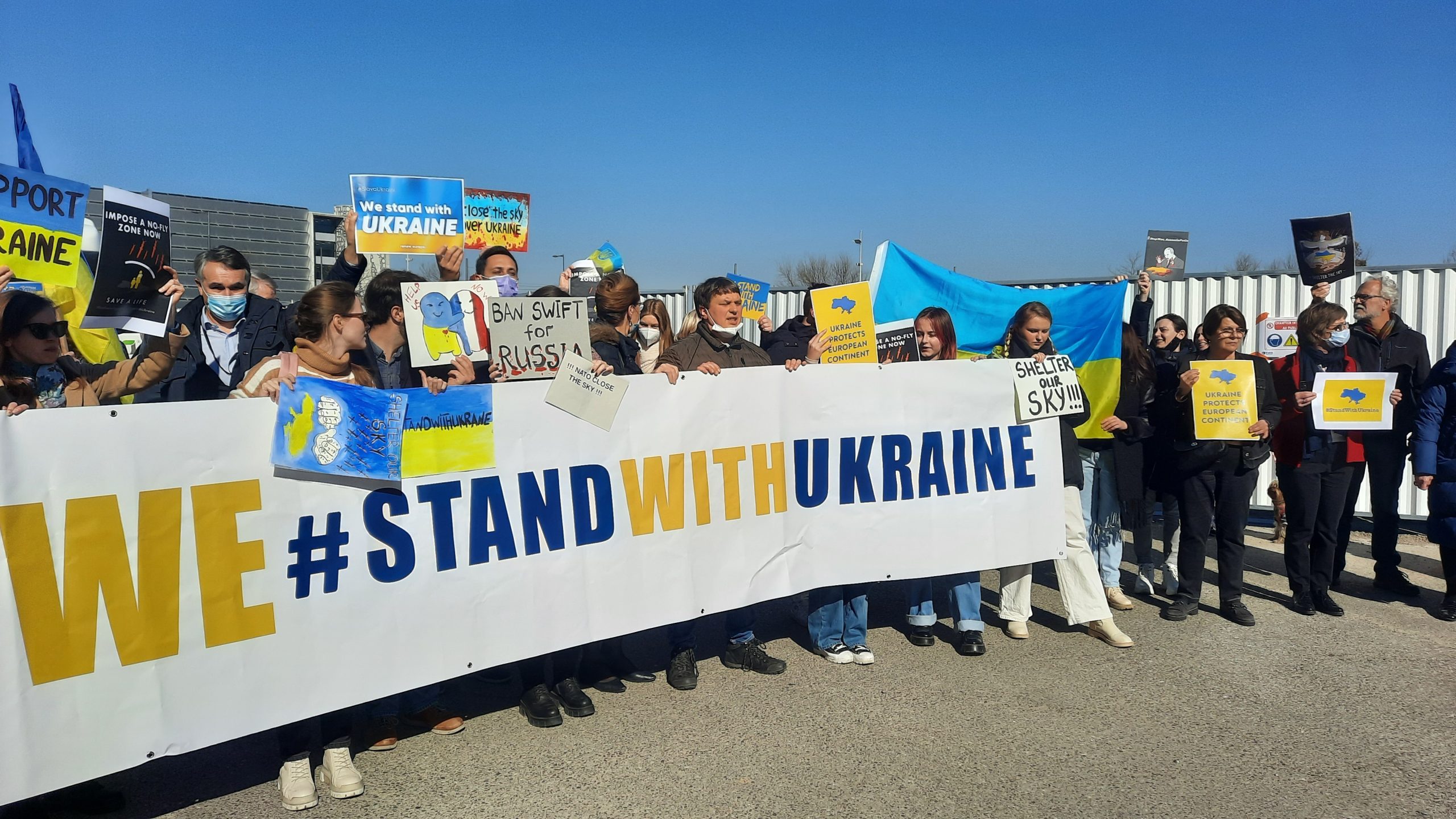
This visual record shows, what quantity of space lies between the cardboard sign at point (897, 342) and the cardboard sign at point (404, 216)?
2.58m

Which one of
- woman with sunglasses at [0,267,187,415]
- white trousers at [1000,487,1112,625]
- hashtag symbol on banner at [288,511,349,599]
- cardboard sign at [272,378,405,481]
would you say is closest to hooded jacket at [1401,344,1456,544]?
white trousers at [1000,487,1112,625]

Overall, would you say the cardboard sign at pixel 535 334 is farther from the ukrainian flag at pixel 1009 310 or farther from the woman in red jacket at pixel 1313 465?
the woman in red jacket at pixel 1313 465

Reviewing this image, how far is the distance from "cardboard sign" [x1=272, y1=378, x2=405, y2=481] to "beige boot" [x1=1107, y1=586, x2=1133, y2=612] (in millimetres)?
4862

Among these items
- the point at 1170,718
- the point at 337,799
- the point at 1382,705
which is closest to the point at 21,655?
the point at 337,799

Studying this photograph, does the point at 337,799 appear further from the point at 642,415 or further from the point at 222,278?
the point at 222,278

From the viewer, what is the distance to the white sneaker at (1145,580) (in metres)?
6.96

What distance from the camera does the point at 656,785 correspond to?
13.0 feet

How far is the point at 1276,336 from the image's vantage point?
10.5m

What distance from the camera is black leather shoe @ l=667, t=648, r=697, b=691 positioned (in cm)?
512

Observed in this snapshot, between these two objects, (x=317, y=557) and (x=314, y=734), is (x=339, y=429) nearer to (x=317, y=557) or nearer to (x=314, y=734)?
(x=317, y=557)

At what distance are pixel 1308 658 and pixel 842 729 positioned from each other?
9.97 ft

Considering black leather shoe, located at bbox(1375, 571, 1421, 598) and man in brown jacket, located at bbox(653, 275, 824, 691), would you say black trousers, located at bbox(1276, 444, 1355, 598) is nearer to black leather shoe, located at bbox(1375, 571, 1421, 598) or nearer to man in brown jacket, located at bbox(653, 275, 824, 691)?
black leather shoe, located at bbox(1375, 571, 1421, 598)

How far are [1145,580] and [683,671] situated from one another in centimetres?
369

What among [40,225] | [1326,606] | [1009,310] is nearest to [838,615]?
[1009,310]
